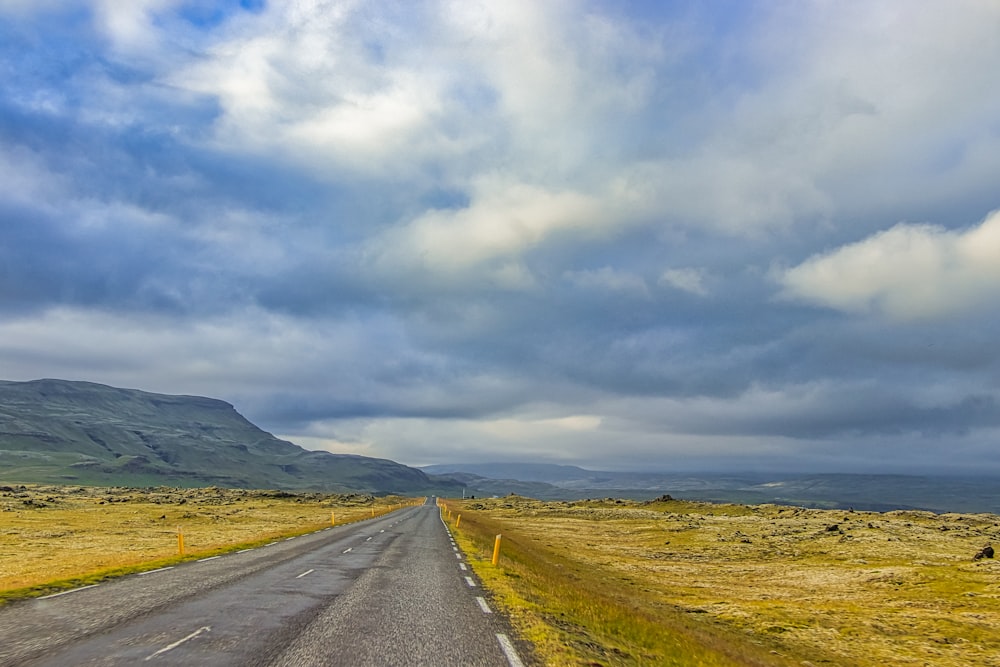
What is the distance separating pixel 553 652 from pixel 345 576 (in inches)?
550

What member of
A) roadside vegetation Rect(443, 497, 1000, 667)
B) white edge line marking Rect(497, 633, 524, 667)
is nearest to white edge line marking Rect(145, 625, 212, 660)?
white edge line marking Rect(497, 633, 524, 667)

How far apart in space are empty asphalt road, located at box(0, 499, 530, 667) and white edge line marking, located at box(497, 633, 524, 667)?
0.02 meters

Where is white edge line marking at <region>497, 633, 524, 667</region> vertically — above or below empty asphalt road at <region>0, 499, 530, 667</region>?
above

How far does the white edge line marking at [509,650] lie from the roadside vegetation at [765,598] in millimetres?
555

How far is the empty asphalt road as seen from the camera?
11.4m

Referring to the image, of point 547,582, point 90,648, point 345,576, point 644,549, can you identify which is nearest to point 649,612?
point 547,582

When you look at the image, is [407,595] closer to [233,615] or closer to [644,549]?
[233,615]

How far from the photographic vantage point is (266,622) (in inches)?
572

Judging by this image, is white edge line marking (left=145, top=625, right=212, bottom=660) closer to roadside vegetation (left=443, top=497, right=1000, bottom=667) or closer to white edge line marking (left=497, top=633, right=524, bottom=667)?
white edge line marking (left=497, top=633, right=524, bottom=667)

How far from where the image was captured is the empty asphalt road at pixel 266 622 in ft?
37.5

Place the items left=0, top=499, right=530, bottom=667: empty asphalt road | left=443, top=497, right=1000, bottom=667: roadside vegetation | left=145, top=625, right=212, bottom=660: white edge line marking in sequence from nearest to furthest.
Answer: left=145, top=625, right=212, bottom=660: white edge line marking, left=0, top=499, right=530, bottom=667: empty asphalt road, left=443, top=497, right=1000, bottom=667: roadside vegetation

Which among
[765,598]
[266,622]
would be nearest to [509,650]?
[266,622]

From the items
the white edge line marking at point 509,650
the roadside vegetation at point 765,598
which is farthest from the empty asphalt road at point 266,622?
the roadside vegetation at point 765,598

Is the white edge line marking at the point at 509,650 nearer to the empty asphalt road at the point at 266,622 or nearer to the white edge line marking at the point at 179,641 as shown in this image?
the empty asphalt road at the point at 266,622
